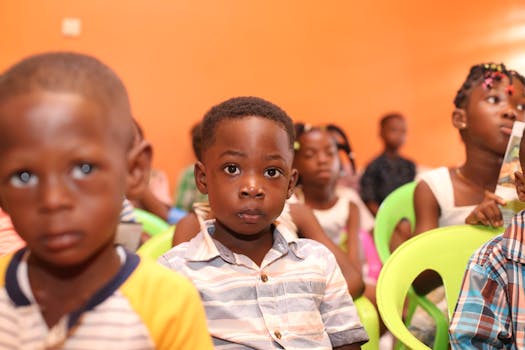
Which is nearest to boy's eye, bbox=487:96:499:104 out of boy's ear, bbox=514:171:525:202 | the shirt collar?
boy's ear, bbox=514:171:525:202

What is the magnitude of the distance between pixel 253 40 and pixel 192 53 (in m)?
0.49

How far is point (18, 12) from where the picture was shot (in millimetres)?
3947

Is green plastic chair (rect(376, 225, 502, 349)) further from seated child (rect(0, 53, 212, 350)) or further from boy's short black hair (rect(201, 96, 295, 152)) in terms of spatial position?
seated child (rect(0, 53, 212, 350))

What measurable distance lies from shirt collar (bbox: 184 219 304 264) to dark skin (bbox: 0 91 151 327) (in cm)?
45

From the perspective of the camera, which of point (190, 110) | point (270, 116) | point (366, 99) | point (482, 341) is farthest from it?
point (366, 99)

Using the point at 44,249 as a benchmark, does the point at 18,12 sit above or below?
above

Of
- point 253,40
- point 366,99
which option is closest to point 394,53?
point 366,99

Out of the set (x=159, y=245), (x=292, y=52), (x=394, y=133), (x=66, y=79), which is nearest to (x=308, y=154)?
(x=159, y=245)

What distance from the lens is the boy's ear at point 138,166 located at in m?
0.87

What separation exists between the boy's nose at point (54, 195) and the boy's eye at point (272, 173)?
58 centimetres

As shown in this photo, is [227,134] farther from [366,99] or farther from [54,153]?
[366,99]

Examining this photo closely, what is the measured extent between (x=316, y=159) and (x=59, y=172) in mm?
1879

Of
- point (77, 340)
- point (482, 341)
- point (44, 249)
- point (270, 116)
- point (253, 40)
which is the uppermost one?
point (253, 40)

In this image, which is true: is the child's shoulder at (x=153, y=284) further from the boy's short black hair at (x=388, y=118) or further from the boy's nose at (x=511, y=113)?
the boy's short black hair at (x=388, y=118)
